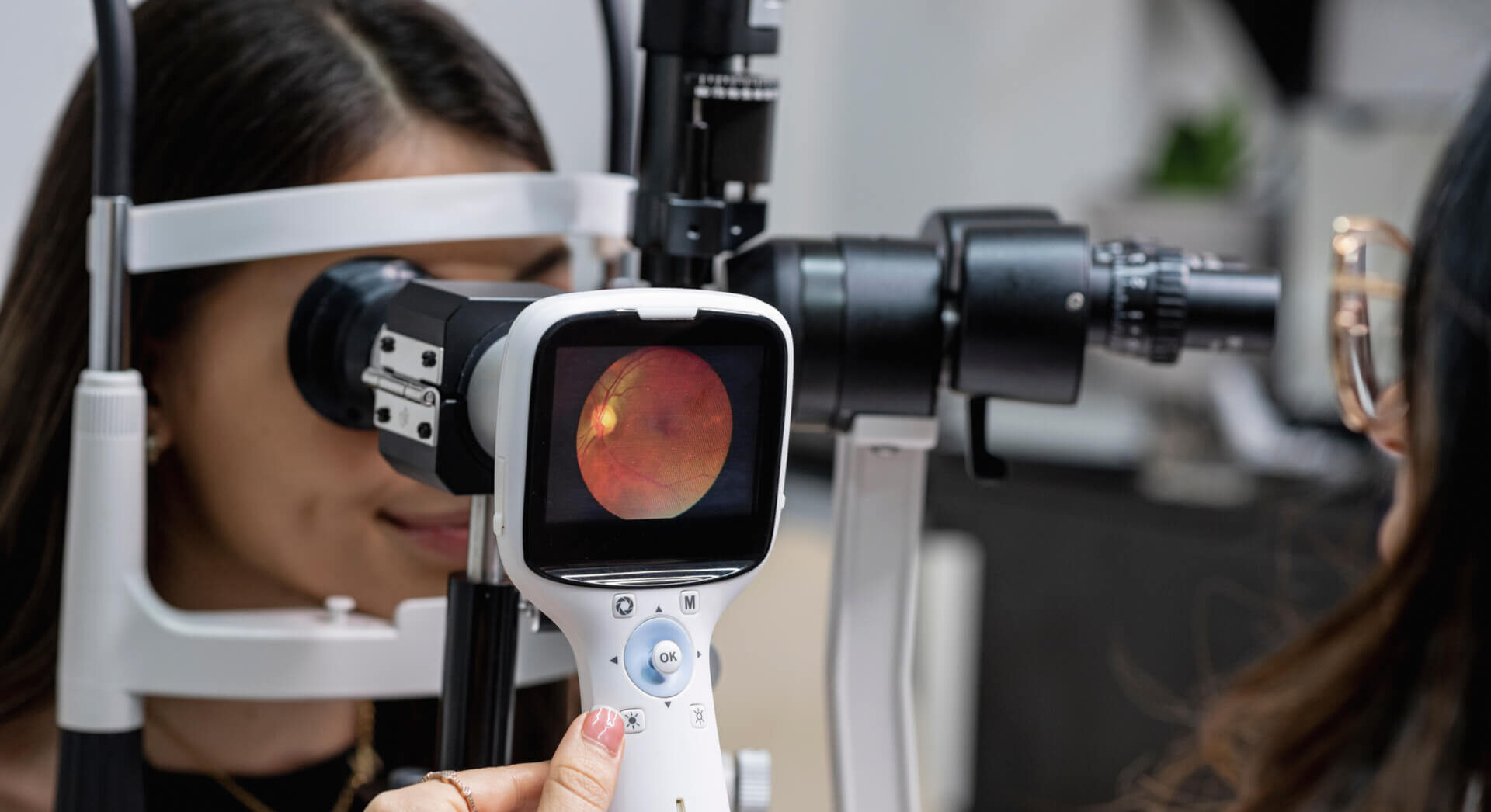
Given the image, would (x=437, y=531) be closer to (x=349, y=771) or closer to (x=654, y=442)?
(x=349, y=771)

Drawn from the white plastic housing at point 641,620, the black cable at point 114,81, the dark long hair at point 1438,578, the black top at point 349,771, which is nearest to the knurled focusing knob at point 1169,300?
the dark long hair at point 1438,578

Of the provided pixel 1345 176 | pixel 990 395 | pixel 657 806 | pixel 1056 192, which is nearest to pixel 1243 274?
pixel 990 395

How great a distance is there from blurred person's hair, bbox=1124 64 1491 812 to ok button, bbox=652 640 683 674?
0.26m

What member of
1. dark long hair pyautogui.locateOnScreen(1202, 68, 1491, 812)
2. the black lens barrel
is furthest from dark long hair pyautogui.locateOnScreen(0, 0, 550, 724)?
dark long hair pyautogui.locateOnScreen(1202, 68, 1491, 812)

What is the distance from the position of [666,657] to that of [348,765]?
0.43 m

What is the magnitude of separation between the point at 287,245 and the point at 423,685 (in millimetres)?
223

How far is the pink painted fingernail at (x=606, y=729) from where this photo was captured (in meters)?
0.44

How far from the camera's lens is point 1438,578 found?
47 cm

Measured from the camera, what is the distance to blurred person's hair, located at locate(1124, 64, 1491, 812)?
46 cm

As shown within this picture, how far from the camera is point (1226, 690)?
651 millimetres

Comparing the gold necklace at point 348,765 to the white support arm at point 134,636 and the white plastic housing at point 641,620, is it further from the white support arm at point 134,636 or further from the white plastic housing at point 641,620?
the white plastic housing at point 641,620

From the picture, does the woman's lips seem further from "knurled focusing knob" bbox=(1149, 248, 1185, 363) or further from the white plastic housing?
"knurled focusing knob" bbox=(1149, 248, 1185, 363)

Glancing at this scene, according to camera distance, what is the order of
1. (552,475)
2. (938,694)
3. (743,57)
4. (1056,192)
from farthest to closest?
(1056,192) → (938,694) → (743,57) → (552,475)

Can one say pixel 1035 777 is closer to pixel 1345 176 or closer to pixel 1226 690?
pixel 1345 176
